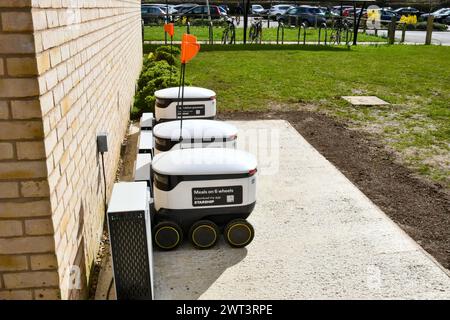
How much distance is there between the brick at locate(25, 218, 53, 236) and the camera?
2.55m

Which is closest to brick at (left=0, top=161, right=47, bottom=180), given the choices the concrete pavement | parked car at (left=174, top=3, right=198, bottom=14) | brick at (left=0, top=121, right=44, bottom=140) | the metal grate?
brick at (left=0, top=121, right=44, bottom=140)

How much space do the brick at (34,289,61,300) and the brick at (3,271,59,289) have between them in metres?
0.04

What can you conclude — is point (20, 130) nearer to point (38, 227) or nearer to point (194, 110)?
point (38, 227)

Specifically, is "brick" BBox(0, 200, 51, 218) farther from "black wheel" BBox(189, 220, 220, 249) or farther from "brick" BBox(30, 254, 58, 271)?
"black wheel" BBox(189, 220, 220, 249)

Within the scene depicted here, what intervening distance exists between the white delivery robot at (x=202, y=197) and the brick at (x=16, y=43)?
1976 mm

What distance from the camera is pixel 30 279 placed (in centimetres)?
264

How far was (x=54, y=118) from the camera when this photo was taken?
271 centimetres

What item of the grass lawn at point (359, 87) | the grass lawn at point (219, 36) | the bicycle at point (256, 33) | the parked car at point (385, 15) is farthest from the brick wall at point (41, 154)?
the parked car at point (385, 15)

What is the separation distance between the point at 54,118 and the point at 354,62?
52.9 feet

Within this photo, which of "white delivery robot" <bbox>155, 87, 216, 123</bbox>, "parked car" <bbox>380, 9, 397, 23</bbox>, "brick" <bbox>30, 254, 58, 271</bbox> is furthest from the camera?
"parked car" <bbox>380, 9, 397, 23</bbox>

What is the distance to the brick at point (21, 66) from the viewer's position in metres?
2.34

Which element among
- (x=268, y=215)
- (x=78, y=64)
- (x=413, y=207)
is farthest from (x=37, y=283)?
(x=413, y=207)

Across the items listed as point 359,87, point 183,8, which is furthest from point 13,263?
point 183,8

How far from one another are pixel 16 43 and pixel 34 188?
71cm
